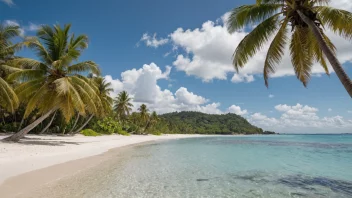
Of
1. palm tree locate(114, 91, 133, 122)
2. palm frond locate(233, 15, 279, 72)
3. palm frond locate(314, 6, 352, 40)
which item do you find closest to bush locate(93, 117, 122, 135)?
palm tree locate(114, 91, 133, 122)

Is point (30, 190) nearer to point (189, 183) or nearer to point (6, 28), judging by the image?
point (189, 183)

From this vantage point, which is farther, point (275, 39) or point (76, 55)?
point (76, 55)

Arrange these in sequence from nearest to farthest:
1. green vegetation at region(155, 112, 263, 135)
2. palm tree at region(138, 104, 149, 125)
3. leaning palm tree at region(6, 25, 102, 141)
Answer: leaning palm tree at region(6, 25, 102, 141), palm tree at region(138, 104, 149, 125), green vegetation at region(155, 112, 263, 135)

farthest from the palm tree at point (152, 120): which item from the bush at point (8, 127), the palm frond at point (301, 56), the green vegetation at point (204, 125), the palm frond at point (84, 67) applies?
the palm frond at point (301, 56)

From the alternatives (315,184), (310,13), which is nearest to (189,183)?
(315,184)

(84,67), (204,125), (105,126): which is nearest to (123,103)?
(105,126)

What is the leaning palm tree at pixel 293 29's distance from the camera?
7.04 metres

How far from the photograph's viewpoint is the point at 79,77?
1727cm

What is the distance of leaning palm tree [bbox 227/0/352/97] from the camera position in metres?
7.04

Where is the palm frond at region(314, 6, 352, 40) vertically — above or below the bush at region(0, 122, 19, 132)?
above

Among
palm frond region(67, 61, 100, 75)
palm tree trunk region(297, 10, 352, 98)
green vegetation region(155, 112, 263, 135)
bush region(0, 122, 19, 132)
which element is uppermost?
green vegetation region(155, 112, 263, 135)

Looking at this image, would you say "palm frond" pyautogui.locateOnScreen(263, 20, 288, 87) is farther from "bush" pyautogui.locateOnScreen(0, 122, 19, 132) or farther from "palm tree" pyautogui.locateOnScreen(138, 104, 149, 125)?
"palm tree" pyautogui.locateOnScreen(138, 104, 149, 125)

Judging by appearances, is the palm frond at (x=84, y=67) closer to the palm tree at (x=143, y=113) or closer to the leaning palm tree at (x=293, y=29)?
the leaning palm tree at (x=293, y=29)

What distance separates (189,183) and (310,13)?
6.58 m
